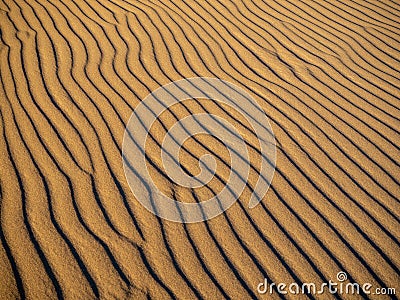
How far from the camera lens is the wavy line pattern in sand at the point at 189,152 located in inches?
73.1

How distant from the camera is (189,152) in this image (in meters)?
2.55

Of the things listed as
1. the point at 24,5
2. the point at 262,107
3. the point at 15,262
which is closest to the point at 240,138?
the point at 262,107

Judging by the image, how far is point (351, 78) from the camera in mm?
3412

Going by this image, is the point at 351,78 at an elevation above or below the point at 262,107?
below

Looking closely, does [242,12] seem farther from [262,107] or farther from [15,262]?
[15,262]

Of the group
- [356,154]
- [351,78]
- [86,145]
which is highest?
[86,145]

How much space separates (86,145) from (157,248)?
1105 mm

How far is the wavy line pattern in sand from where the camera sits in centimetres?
186

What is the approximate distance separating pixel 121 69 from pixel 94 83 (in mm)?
362

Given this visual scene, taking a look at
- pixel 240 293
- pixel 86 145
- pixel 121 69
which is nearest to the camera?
pixel 240 293

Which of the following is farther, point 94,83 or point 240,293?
point 94,83

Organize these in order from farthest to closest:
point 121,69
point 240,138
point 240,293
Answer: point 121,69
point 240,138
point 240,293

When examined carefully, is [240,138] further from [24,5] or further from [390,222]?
[24,5]

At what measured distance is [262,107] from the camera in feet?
9.86
